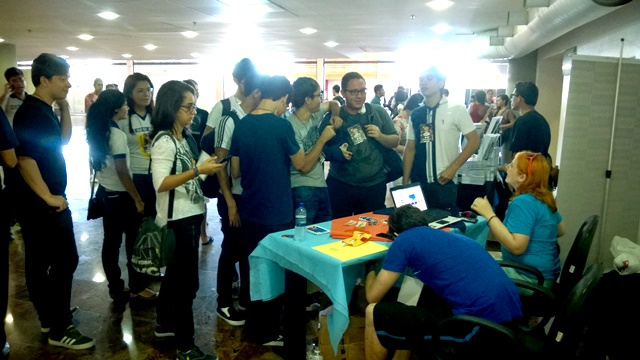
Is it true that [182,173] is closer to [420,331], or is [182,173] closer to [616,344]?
[420,331]

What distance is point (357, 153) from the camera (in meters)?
3.20

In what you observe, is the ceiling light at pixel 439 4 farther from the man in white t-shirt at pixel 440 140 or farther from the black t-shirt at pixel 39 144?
the black t-shirt at pixel 39 144

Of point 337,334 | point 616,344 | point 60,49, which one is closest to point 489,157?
point 616,344

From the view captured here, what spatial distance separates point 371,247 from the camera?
7.30 ft

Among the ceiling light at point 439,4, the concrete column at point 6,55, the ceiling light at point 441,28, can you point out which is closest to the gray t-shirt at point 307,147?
the ceiling light at point 439,4

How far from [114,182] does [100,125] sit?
38 cm

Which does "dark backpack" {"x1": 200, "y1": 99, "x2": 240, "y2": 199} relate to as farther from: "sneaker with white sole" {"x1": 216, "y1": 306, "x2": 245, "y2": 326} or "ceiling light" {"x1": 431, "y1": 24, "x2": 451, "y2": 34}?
"ceiling light" {"x1": 431, "y1": 24, "x2": 451, "y2": 34}

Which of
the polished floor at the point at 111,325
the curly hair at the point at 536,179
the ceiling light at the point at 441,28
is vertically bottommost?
the polished floor at the point at 111,325

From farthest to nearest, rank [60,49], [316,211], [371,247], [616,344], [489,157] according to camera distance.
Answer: [60,49]
[489,157]
[316,211]
[616,344]
[371,247]

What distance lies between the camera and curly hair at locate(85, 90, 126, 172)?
2.86 metres

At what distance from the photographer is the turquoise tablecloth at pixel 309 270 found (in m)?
2.00

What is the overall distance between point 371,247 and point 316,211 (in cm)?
78

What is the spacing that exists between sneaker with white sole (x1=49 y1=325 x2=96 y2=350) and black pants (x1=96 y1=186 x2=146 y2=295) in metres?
0.61

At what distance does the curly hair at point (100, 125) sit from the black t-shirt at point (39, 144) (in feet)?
1.21
